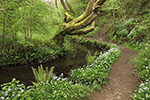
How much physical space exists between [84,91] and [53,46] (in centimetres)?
741

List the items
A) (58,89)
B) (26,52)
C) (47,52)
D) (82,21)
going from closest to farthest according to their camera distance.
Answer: (58,89)
(26,52)
(82,21)
(47,52)

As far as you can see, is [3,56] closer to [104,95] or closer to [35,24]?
[35,24]

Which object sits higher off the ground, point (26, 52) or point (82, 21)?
point (82, 21)

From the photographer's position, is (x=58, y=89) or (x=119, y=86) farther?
(x=119, y=86)

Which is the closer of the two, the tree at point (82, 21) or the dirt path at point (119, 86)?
the dirt path at point (119, 86)

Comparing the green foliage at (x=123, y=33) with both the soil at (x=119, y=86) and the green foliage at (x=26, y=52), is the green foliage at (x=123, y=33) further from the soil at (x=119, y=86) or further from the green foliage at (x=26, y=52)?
the green foliage at (x=26, y=52)

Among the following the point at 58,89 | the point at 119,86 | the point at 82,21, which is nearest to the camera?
the point at 58,89

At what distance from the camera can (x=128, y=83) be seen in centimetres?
509

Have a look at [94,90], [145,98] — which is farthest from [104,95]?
Answer: [145,98]

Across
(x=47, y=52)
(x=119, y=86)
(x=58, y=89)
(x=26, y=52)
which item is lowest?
(x=119, y=86)

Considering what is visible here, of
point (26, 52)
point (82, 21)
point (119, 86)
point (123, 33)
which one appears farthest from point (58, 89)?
point (123, 33)

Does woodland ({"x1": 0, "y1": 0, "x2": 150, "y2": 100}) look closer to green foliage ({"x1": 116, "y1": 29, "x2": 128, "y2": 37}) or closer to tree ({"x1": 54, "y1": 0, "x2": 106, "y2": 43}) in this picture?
tree ({"x1": 54, "y1": 0, "x2": 106, "y2": 43})

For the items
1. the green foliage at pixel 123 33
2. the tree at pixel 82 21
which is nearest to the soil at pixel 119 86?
the tree at pixel 82 21

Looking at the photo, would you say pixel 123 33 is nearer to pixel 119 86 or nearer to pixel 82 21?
pixel 82 21
